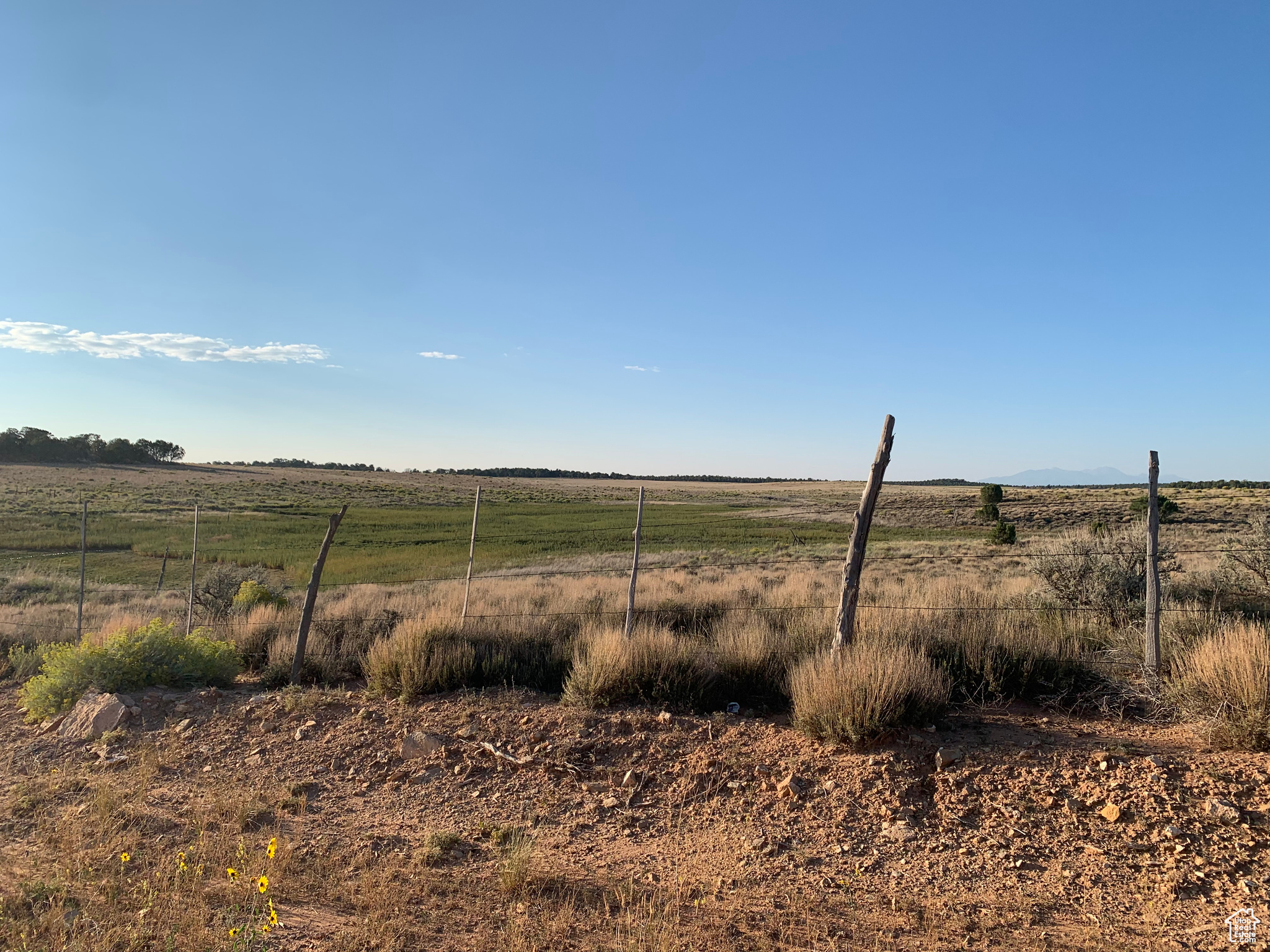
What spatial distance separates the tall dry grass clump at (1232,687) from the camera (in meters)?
5.08

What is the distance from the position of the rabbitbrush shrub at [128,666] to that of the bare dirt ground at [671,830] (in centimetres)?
117

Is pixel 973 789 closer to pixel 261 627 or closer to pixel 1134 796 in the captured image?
pixel 1134 796

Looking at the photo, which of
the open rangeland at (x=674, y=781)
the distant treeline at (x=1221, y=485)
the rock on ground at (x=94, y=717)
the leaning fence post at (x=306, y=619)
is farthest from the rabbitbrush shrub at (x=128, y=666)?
the distant treeline at (x=1221, y=485)

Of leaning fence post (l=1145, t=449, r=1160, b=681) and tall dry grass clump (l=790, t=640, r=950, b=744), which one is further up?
leaning fence post (l=1145, t=449, r=1160, b=681)

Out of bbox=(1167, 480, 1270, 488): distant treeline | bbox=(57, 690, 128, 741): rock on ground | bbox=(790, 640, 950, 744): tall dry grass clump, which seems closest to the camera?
bbox=(790, 640, 950, 744): tall dry grass clump

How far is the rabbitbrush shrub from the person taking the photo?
306 inches

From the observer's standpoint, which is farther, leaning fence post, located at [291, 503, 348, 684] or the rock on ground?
leaning fence post, located at [291, 503, 348, 684]

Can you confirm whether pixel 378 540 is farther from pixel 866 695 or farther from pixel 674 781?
pixel 866 695

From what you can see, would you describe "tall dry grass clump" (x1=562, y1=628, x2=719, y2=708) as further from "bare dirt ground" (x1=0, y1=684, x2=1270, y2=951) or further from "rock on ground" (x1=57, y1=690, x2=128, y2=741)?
"rock on ground" (x1=57, y1=690, x2=128, y2=741)

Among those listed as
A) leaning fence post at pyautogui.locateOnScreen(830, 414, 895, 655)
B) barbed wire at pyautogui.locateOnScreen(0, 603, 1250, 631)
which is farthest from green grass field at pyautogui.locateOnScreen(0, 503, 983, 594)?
leaning fence post at pyautogui.locateOnScreen(830, 414, 895, 655)

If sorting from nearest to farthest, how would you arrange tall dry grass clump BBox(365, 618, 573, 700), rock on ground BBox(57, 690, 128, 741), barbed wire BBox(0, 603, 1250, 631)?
rock on ground BBox(57, 690, 128, 741) → tall dry grass clump BBox(365, 618, 573, 700) → barbed wire BBox(0, 603, 1250, 631)

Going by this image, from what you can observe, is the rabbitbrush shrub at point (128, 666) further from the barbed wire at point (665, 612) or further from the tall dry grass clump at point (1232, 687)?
the tall dry grass clump at point (1232, 687)

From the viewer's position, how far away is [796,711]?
6.01 metres

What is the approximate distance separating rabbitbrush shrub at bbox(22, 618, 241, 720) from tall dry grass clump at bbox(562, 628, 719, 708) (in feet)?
15.4
